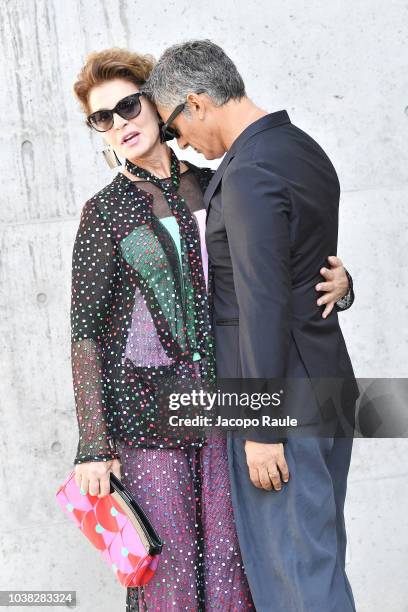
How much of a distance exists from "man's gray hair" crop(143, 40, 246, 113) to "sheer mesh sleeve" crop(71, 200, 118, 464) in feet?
1.21

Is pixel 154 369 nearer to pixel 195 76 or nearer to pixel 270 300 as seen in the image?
pixel 270 300

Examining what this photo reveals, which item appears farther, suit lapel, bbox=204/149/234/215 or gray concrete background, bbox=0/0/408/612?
gray concrete background, bbox=0/0/408/612

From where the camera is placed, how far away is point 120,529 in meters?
2.25

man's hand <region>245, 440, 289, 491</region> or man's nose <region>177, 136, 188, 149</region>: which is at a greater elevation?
man's nose <region>177, 136, 188, 149</region>

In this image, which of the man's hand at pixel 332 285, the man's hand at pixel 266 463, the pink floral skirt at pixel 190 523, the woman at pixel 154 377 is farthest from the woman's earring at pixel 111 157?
the man's hand at pixel 266 463

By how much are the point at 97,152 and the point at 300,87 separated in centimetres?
84

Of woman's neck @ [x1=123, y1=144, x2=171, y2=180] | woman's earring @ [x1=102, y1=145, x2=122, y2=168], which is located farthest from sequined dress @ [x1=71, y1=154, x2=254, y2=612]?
woman's earring @ [x1=102, y1=145, x2=122, y2=168]

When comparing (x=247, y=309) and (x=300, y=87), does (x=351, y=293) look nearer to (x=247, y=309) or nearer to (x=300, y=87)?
(x=247, y=309)

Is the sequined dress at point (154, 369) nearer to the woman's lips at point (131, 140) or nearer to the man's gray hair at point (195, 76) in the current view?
the woman's lips at point (131, 140)

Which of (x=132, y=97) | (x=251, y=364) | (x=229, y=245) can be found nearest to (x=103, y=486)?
(x=251, y=364)

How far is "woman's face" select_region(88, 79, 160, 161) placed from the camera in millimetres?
2436

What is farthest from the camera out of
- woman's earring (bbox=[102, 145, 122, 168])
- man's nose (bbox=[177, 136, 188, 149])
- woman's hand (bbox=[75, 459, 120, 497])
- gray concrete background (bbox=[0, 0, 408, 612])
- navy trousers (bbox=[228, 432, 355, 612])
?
gray concrete background (bbox=[0, 0, 408, 612])

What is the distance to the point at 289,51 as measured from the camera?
3521mm

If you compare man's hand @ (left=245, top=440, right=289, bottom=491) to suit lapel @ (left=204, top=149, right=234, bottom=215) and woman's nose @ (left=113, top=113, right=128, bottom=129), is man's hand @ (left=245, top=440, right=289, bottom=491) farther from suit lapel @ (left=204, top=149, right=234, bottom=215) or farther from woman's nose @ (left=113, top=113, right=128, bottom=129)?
woman's nose @ (left=113, top=113, right=128, bottom=129)
